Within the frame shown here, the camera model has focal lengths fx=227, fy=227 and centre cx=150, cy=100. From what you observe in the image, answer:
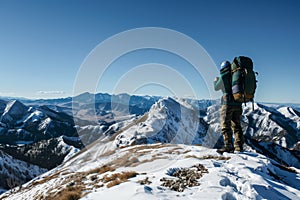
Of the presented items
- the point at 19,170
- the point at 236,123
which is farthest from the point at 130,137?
the point at 236,123

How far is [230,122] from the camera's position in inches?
618

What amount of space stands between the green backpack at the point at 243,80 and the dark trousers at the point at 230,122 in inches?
44.7

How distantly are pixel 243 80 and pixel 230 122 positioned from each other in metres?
3.28

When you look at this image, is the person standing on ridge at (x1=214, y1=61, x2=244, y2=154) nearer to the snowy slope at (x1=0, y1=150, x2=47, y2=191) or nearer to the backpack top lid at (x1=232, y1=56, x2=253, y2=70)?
the backpack top lid at (x1=232, y1=56, x2=253, y2=70)

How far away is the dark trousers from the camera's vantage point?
1516cm

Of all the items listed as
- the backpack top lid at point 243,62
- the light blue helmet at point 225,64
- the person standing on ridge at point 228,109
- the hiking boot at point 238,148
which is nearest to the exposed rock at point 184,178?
the person standing on ridge at point 228,109

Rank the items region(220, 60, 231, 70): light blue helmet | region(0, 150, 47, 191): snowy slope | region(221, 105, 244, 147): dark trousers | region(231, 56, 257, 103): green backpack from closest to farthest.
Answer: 1. region(231, 56, 257, 103): green backpack
2. region(220, 60, 231, 70): light blue helmet
3. region(221, 105, 244, 147): dark trousers
4. region(0, 150, 47, 191): snowy slope

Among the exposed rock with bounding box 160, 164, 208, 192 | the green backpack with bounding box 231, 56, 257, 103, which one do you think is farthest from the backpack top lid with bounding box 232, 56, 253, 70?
the exposed rock with bounding box 160, 164, 208, 192

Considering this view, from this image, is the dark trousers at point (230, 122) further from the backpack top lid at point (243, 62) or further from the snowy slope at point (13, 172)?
the snowy slope at point (13, 172)

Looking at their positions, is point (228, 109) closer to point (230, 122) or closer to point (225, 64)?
point (230, 122)

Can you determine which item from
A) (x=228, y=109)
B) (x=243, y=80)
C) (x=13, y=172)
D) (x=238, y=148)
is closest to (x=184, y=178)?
(x=228, y=109)

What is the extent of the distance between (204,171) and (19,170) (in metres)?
212

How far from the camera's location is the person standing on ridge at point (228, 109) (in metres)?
14.8

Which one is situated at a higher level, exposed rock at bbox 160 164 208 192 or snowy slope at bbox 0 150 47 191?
exposed rock at bbox 160 164 208 192
